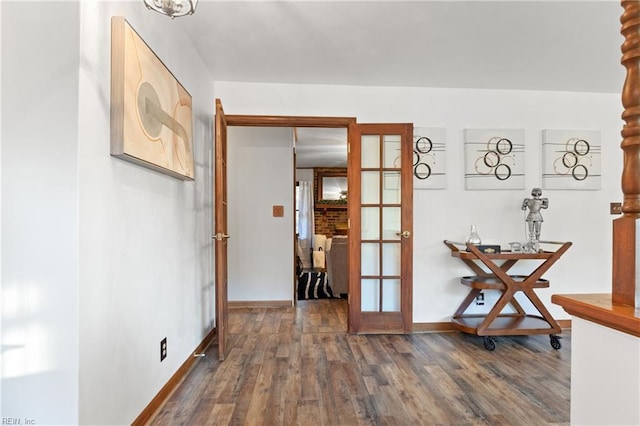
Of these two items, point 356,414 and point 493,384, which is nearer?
point 356,414

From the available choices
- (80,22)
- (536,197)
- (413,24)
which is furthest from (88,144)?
(536,197)

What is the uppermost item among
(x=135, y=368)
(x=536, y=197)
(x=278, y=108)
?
(x=278, y=108)

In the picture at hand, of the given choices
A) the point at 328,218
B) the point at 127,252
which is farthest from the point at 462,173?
the point at 328,218

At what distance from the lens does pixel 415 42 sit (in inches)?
99.7

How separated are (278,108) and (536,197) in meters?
2.59

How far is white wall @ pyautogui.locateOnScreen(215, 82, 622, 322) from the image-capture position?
3373 millimetres

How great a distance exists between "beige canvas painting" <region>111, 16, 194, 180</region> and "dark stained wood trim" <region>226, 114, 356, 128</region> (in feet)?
3.47

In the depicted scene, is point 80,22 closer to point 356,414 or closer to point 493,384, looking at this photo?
point 356,414

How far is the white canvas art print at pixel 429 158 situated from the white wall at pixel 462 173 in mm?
73

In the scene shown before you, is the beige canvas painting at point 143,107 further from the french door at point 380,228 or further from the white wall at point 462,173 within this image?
the french door at point 380,228

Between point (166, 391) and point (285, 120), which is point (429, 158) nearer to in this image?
point (285, 120)

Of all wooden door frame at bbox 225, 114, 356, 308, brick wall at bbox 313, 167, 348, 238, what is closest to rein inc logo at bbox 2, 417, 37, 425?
wooden door frame at bbox 225, 114, 356, 308

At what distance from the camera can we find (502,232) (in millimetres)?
3473

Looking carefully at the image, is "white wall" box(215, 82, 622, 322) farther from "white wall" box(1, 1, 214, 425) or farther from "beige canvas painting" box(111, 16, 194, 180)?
"white wall" box(1, 1, 214, 425)
